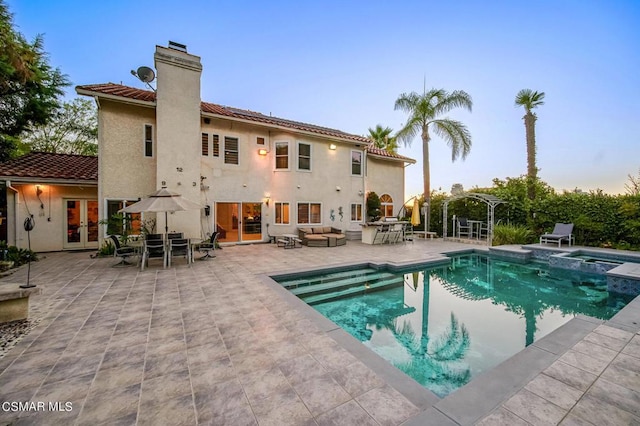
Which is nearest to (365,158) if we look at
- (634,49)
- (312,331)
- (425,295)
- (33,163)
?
(425,295)

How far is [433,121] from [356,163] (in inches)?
216

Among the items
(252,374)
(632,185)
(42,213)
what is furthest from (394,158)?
(42,213)

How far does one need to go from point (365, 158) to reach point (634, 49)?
481 inches

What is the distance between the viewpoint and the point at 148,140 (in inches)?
431

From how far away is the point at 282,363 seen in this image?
2.98 meters

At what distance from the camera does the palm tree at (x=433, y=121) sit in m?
15.4

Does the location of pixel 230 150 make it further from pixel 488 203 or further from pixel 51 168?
pixel 488 203

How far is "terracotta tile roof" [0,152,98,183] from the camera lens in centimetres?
983

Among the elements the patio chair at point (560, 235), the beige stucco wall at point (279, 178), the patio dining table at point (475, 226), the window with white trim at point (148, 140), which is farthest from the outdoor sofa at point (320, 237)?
the patio chair at point (560, 235)

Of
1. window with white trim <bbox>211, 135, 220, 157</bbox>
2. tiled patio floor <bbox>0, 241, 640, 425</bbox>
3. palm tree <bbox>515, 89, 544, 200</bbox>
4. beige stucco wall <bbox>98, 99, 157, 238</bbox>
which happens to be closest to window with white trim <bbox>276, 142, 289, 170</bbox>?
window with white trim <bbox>211, 135, 220, 157</bbox>

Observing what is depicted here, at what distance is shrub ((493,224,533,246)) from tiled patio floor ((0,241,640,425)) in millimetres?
9156

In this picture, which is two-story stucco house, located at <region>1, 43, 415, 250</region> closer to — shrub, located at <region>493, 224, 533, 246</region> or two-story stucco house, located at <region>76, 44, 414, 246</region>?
two-story stucco house, located at <region>76, 44, 414, 246</region>

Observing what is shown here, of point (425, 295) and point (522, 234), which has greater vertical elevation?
point (522, 234)

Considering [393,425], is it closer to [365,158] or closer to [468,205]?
[365,158]
